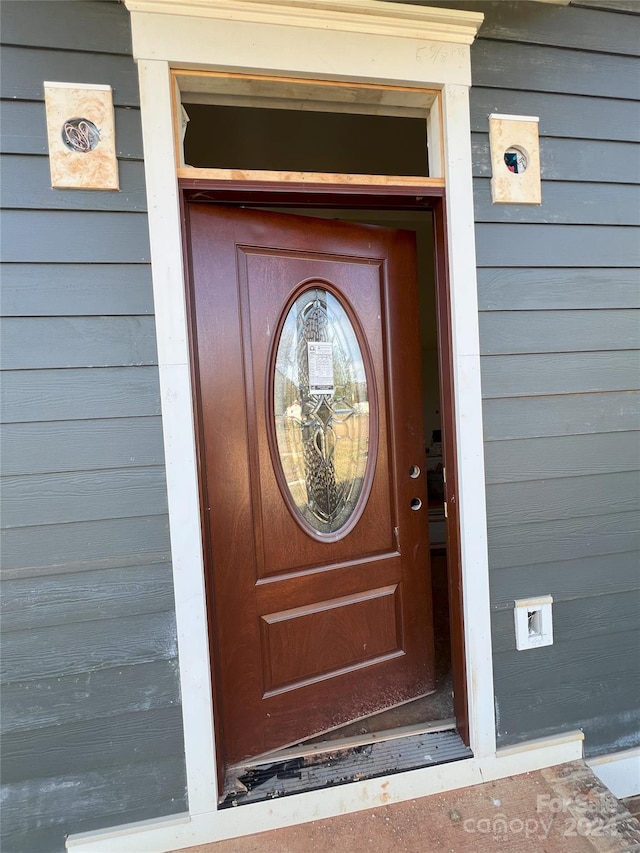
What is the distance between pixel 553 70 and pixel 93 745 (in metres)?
2.74

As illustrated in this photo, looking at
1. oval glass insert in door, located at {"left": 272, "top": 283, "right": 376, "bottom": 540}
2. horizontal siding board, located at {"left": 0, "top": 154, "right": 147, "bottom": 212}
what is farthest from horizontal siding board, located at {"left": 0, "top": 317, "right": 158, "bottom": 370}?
oval glass insert in door, located at {"left": 272, "top": 283, "right": 376, "bottom": 540}

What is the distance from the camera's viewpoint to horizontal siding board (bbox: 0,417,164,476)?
132cm

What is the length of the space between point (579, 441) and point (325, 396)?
0.98 metres

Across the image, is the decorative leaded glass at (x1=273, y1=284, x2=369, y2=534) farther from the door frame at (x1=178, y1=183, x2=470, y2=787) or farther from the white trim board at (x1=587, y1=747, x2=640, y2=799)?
the white trim board at (x1=587, y1=747, x2=640, y2=799)

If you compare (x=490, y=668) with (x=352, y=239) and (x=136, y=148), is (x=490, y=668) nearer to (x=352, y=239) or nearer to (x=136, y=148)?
(x=352, y=239)

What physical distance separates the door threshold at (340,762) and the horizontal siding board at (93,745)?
293mm

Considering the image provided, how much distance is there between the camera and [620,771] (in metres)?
1.74

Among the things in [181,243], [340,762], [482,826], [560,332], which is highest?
[181,243]

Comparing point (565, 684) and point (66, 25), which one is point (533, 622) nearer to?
point (565, 684)

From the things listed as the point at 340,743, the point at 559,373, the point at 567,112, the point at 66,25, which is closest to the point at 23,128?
the point at 66,25

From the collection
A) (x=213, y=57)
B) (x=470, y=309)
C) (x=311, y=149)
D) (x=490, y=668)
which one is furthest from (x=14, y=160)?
(x=490, y=668)

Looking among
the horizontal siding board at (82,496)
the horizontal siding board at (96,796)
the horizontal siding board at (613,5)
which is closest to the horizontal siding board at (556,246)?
the horizontal siding board at (613,5)

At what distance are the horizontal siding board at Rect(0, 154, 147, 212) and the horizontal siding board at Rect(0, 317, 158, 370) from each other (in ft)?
1.09

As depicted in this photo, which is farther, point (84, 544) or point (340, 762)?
point (340, 762)
